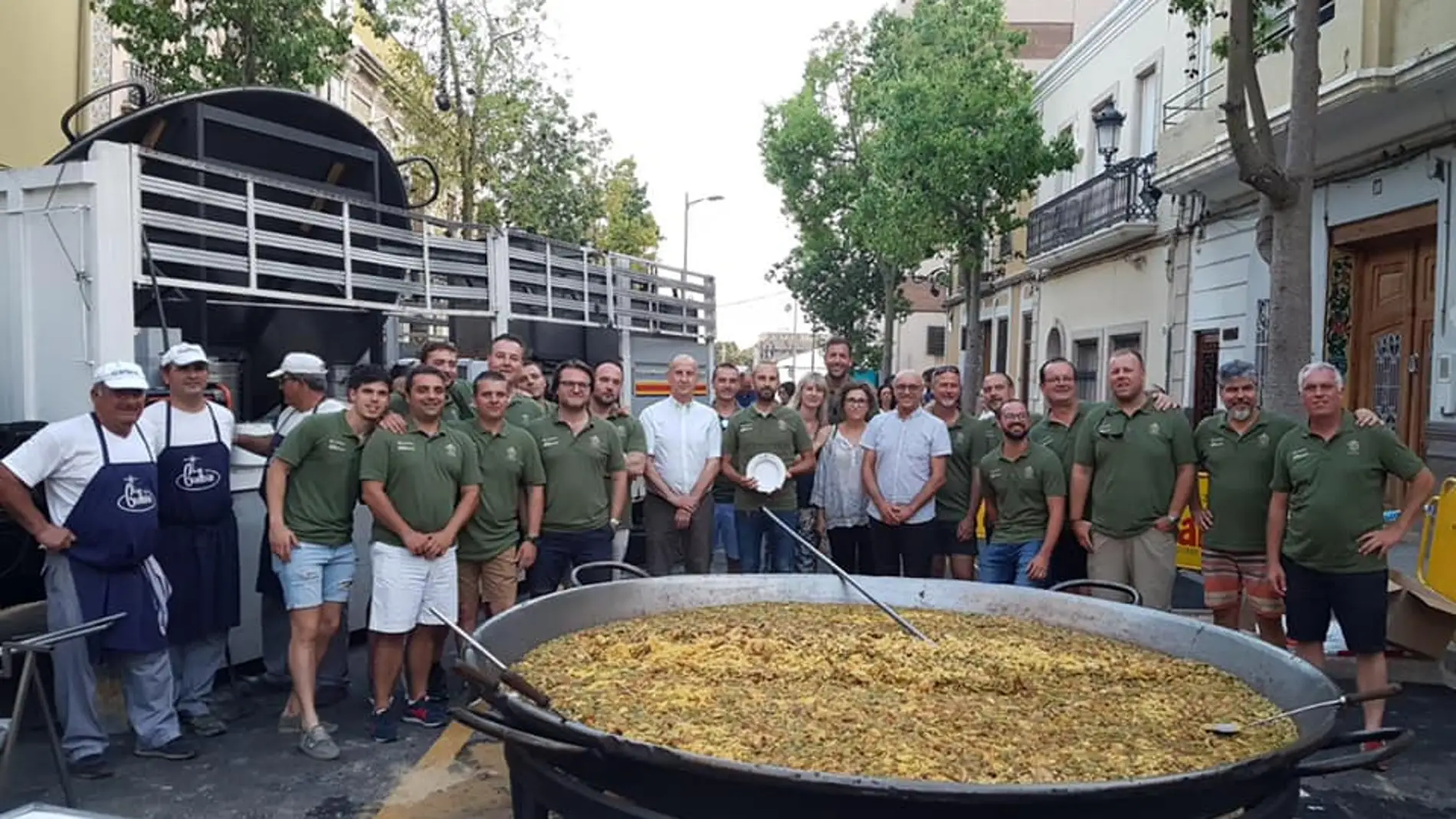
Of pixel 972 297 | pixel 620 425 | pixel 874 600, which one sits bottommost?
pixel 874 600

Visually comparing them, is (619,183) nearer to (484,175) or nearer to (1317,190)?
(484,175)

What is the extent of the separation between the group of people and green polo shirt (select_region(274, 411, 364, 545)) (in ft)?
0.04

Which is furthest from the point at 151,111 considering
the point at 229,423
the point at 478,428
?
the point at 478,428

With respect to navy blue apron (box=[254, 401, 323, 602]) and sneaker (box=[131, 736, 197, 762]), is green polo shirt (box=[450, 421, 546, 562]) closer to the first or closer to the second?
navy blue apron (box=[254, 401, 323, 602])

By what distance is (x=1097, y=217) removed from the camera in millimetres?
20297

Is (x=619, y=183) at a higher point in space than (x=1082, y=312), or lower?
higher

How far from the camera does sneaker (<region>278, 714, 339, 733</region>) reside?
18.3 feet

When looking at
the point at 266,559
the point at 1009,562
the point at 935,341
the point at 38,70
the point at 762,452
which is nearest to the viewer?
the point at 266,559

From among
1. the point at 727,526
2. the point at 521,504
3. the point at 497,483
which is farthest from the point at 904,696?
the point at 727,526

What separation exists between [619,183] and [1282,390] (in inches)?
882

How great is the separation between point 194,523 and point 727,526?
10.9 ft

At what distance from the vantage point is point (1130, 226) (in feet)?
60.5

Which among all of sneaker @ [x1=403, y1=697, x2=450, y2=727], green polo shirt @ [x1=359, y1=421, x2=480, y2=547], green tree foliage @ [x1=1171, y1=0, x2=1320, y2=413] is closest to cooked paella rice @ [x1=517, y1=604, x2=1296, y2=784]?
green polo shirt @ [x1=359, y1=421, x2=480, y2=547]

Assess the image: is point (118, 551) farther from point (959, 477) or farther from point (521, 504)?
point (959, 477)
